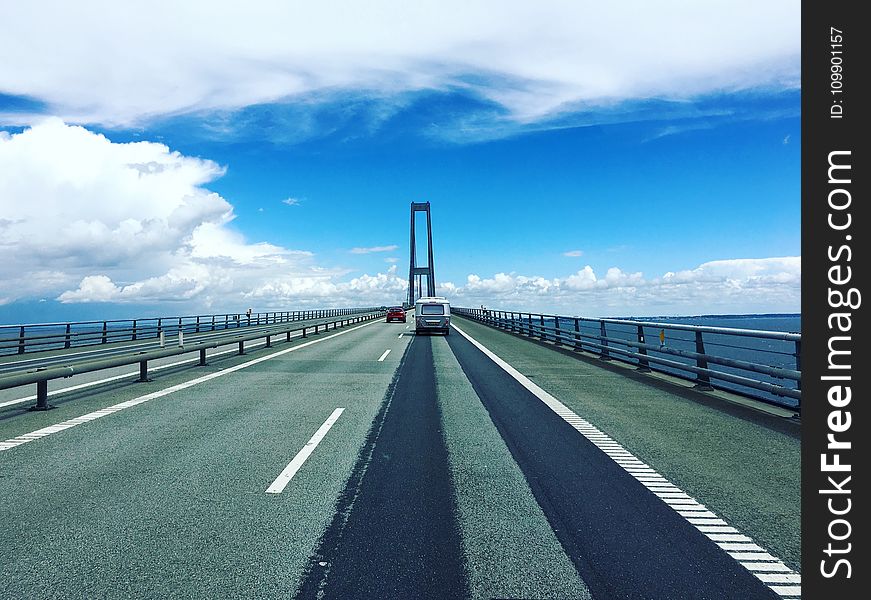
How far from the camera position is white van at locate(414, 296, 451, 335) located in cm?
3391

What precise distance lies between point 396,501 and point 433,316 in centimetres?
2920

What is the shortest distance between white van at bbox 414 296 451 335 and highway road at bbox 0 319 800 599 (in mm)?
23847

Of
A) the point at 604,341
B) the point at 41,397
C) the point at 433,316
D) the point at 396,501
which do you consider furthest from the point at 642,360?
the point at 433,316

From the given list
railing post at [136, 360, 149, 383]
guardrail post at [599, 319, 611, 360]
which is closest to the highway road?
railing post at [136, 360, 149, 383]

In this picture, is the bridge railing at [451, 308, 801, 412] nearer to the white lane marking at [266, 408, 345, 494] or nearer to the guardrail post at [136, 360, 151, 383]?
the white lane marking at [266, 408, 345, 494]

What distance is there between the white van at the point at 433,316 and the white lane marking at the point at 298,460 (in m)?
25.2

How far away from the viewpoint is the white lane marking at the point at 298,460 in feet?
17.4

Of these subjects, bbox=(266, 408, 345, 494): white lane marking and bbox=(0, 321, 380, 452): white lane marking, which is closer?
bbox=(266, 408, 345, 494): white lane marking

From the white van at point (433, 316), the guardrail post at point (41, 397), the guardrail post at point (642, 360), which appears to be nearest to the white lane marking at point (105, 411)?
the guardrail post at point (41, 397)

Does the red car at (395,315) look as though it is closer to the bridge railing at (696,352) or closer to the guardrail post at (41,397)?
the bridge railing at (696,352)

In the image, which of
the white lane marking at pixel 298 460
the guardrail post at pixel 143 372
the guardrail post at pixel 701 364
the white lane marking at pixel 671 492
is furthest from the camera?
the guardrail post at pixel 143 372

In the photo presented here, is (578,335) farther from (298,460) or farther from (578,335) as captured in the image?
(298,460)
